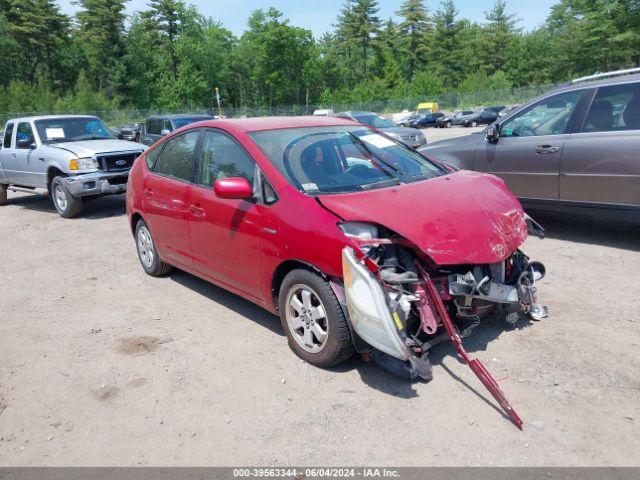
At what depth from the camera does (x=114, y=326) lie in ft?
16.4

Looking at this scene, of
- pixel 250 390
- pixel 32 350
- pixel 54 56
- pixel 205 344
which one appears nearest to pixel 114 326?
pixel 32 350

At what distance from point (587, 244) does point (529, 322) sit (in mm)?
2696

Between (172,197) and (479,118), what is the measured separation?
40.8 meters

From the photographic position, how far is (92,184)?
32.4 ft

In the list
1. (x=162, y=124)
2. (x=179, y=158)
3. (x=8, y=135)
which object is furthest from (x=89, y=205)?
(x=179, y=158)

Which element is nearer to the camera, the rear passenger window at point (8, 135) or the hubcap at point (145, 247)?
the hubcap at point (145, 247)

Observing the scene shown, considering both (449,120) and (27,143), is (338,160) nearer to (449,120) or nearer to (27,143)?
(27,143)

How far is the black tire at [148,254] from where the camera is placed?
6039 millimetres

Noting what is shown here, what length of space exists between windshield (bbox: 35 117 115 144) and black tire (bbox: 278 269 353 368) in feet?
28.1

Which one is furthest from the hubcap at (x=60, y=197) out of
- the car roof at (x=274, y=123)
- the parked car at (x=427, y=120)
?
the parked car at (x=427, y=120)

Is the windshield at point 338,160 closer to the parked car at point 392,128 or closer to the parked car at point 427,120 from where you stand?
the parked car at point 392,128

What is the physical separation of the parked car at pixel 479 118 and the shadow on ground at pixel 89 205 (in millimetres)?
34718

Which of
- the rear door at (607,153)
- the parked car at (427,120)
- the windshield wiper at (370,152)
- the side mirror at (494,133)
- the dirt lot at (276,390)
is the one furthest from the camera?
the parked car at (427,120)

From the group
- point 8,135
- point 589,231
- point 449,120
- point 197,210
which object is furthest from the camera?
point 449,120
